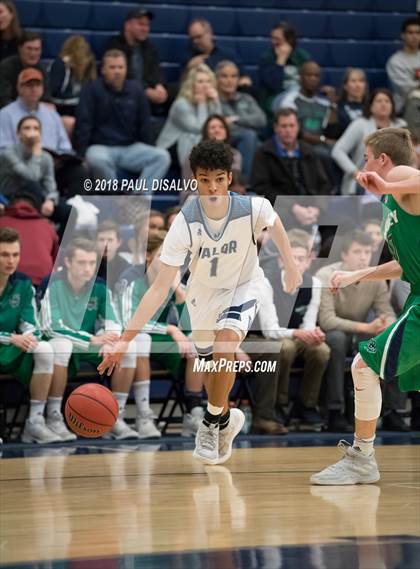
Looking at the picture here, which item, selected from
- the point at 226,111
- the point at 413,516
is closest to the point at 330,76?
the point at 226,111

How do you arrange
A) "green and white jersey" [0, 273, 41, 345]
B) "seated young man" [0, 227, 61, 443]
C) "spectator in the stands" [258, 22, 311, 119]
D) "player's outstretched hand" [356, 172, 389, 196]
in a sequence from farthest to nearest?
"spectator in the stands" [258, 22, 311, 119] < "green and white jersey" [0, 273, 41, 345] < "seated young man" [0, 227, 61, 443] < "player's outstretched hand" [356, 172, 389, 196]

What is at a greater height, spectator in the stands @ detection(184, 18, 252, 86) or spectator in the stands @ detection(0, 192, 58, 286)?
spectator in the stands @ detection(184, 18, 252, 86)

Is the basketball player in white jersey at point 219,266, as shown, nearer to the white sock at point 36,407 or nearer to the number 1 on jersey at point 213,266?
the number 1 on jersey at point 213,266

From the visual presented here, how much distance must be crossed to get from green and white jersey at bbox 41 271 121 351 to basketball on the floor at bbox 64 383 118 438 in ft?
6.81

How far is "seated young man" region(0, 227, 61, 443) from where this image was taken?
8.60 meters

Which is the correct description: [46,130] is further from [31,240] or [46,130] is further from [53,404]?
[53,404]

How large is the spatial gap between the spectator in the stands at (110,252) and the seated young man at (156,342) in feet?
0.30

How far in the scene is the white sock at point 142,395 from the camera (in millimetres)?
8836

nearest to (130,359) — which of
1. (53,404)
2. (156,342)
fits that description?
(156,342)

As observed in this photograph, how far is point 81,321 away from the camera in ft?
29.3

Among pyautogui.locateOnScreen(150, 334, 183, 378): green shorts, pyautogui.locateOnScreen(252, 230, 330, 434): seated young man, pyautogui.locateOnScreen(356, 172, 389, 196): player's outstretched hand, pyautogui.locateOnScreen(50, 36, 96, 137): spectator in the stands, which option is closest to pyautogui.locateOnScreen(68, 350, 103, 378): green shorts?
pyautogui.locateOnScreen(150, 334, 183, 378): green shorts

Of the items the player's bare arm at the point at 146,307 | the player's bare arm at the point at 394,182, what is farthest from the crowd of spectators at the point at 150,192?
the player's bare arm at the point at 394,182

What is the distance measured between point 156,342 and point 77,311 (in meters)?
0.66

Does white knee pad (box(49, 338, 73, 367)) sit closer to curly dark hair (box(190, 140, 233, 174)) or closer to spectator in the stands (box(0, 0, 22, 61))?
curly dark hair (box(190, 140, 233, 174))
